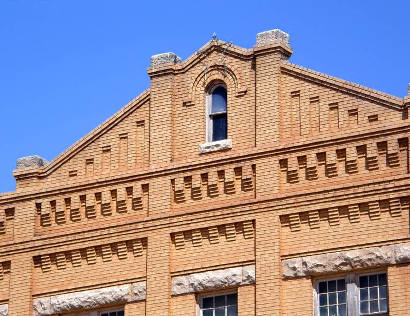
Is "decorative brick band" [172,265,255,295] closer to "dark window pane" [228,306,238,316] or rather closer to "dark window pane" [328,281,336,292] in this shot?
"dark window pane" [228,306,238,316]

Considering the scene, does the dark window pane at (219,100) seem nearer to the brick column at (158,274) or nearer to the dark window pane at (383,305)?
the brick column at (158,274)

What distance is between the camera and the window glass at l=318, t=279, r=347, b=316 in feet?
109

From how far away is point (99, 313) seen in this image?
118 feet

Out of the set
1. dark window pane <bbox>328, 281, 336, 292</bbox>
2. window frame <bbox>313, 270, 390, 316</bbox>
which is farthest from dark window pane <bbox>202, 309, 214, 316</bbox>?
dark window pane <bbox>328, 281, 336, 292</bbox>

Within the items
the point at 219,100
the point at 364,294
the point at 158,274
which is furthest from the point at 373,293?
the point at 219,100

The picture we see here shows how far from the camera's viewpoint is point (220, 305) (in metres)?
34.5

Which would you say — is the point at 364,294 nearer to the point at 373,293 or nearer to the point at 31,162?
the point at 373,293

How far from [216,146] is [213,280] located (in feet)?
10.9

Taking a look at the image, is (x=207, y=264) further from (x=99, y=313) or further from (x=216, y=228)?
(x=99, y=313)

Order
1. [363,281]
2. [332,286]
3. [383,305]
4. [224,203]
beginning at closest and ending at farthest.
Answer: [383,305] < [363,281] < [332,286] < [224,203]

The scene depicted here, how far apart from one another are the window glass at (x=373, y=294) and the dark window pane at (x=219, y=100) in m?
5.89

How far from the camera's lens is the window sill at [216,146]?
117ft

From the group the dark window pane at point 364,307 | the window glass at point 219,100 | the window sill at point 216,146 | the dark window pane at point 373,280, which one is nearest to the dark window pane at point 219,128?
the window glass at point 219,100

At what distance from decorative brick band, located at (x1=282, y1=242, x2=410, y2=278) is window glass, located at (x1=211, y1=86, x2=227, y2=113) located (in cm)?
454
